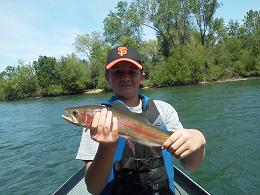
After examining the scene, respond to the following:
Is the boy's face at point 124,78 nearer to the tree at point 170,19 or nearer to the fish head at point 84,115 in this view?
the fish head at point 84,115

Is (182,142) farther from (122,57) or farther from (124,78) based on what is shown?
(122,57)

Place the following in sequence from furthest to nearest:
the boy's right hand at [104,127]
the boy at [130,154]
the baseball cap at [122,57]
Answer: the baseball cap at [122,57], the boy at [130,154], the boy's right hand at [104,127]

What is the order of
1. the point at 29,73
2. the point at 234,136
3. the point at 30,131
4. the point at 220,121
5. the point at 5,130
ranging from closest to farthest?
the point at 234,136, the point at 220,121, the point at 30,131, the point at 5,130, the point at 29,73

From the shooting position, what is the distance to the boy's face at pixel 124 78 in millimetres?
3439

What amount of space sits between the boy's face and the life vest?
0.55 feet

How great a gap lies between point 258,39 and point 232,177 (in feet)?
151

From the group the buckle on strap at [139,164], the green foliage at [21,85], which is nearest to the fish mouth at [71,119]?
the buckle on strap at [139,164]

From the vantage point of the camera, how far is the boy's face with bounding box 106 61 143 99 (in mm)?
3439

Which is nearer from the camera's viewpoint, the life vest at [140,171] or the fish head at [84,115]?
the fish head at [84,115]

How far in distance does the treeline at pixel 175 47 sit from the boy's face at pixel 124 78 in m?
43.8

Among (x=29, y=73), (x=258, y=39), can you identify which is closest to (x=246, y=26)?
(x=258, y=39)

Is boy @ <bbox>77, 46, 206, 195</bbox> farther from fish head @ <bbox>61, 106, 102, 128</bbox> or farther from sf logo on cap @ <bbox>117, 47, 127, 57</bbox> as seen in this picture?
fish head @ <bbox>61, 106, 102, 128</bbox>

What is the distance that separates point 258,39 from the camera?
50.0 meters

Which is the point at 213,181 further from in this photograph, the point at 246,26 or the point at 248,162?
the point at 246,26
